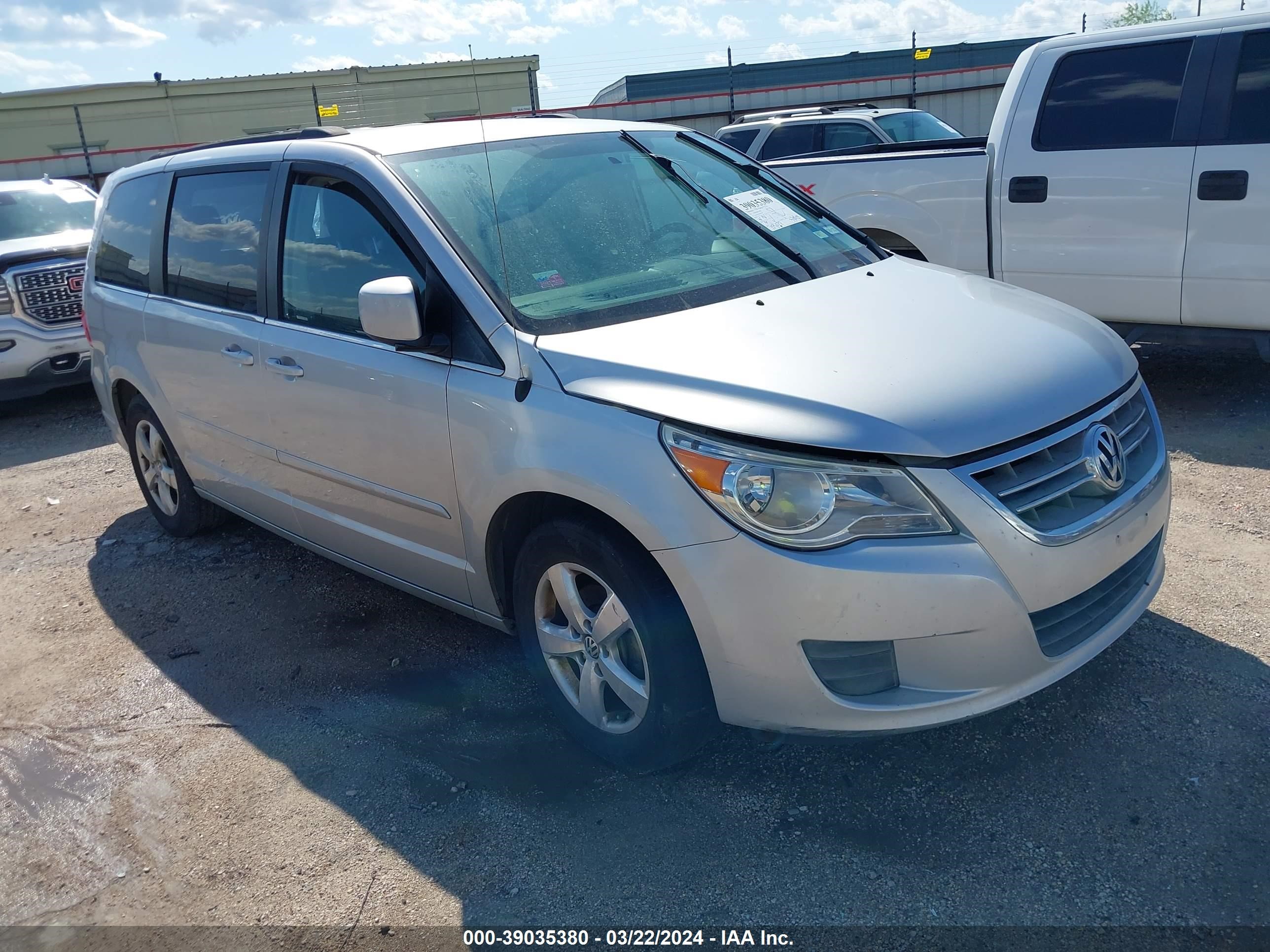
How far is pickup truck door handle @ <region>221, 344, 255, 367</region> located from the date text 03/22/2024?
7.89ft

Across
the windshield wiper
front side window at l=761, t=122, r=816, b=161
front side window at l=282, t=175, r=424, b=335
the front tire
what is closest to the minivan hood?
the windshield wiper

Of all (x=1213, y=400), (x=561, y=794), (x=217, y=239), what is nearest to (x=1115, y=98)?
(x=1213, y=400)

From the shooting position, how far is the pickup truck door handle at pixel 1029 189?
239 inches

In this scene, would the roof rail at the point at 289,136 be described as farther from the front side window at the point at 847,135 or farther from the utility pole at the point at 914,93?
the utility pole at the point at 914,93

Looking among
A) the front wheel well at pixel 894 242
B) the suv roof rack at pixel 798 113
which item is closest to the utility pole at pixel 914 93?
the suv roof rack at pixel 798 113

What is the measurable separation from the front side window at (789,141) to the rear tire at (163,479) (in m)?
8.57

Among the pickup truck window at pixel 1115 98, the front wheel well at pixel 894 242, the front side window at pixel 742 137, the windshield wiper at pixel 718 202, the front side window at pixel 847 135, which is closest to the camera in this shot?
the windshield wiper at pixel 718 202

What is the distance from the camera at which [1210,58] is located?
5.57m

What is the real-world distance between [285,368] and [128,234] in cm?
197

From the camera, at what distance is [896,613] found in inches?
99.0

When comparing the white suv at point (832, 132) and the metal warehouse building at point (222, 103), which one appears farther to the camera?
the metal warehouse building at point (222, 103)

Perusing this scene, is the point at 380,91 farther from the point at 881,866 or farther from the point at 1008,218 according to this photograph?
the point at 881,866

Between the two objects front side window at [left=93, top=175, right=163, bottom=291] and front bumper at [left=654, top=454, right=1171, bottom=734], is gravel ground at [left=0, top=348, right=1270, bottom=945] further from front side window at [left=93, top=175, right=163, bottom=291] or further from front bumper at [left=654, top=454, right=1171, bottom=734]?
front side window at [left=93, top=175, right=163, bottom=291]

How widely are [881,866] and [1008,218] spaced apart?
465 cm
